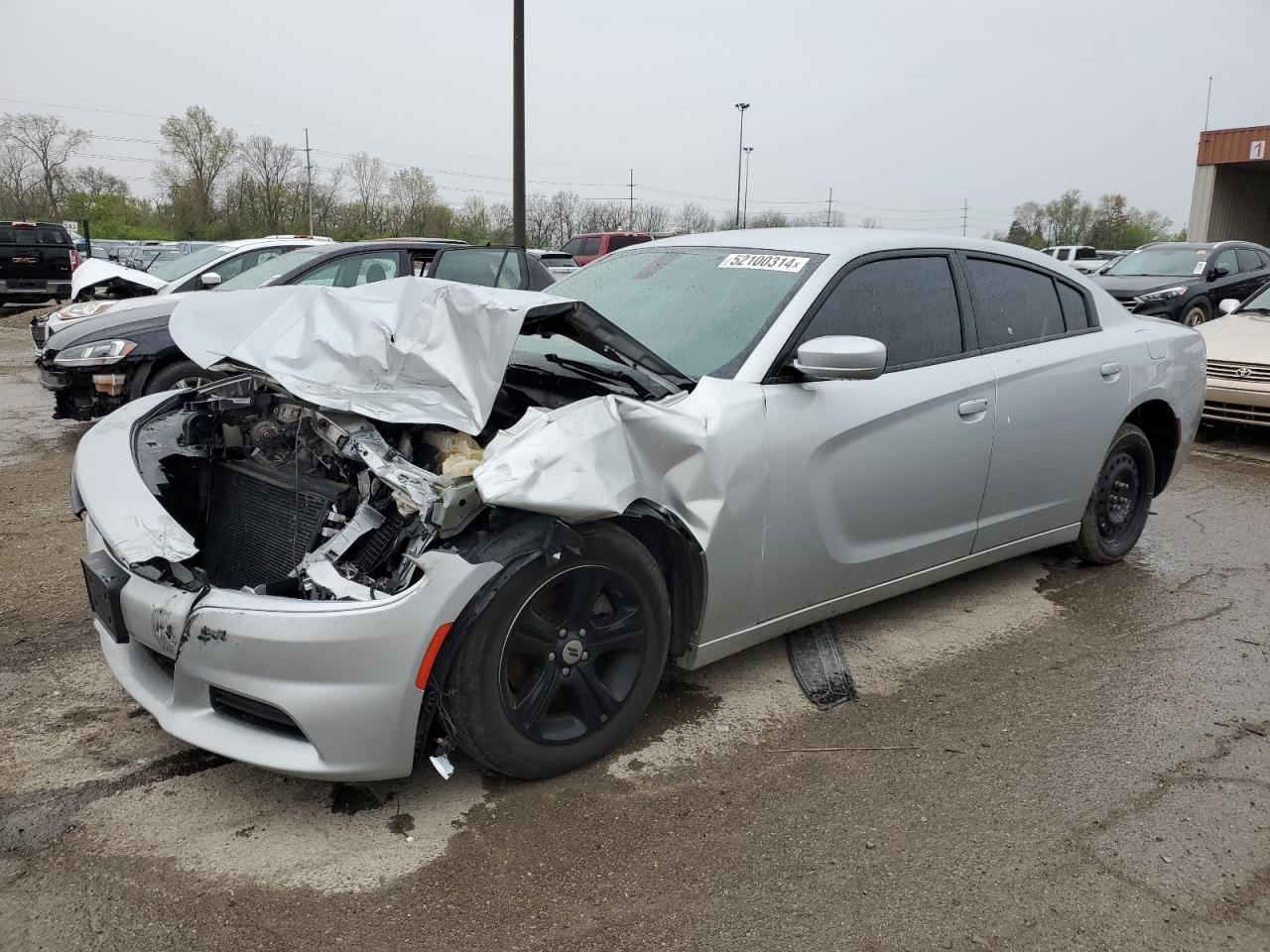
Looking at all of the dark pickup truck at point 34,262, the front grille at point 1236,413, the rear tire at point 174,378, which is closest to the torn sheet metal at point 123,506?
the rear tire at point 174,378

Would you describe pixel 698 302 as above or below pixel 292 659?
above

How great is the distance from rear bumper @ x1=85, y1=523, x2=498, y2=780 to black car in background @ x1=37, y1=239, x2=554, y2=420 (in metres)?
4.03

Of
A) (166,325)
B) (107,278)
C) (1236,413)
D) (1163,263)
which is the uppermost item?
(1163,263)

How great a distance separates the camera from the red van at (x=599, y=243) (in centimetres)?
2133

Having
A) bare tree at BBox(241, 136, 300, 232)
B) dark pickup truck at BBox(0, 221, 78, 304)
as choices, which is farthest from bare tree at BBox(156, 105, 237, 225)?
dark pickup truck at BBox(0, 221, 78, 304)

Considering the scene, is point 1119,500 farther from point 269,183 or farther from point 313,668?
point 269,183

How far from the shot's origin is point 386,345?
9.98ft

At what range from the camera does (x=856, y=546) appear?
3604 mm

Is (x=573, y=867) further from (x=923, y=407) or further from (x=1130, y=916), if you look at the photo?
(x=923, y=407)

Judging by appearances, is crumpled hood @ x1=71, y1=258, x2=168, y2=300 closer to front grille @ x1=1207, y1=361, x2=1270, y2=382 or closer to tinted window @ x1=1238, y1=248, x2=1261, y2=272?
front grille @ x1=1207, y1=361, x2=1270, y2=382

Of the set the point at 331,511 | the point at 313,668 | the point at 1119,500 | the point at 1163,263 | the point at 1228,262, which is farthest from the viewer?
the point at 1163,263

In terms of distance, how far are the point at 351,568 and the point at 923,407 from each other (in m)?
2.20

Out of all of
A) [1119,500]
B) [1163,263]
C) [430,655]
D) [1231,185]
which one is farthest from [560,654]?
[1231,185]

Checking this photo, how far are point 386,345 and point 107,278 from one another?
345 inches
